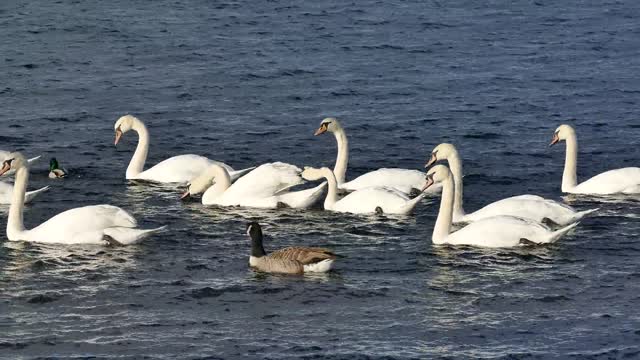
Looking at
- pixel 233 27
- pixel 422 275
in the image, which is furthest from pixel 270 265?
pixel 233 27

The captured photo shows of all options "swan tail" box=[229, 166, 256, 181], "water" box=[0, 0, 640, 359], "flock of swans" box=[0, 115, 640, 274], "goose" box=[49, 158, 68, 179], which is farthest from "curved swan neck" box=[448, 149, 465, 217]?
"goose" box=[49, 158, 68, 179]

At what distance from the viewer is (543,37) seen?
1596 inches

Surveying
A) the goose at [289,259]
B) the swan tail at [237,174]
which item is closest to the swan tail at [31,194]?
the swan tail at [237,174]

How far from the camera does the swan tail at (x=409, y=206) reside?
2489 centimetres

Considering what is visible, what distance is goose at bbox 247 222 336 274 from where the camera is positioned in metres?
21.8

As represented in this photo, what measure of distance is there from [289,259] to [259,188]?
439cm

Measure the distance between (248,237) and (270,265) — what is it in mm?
2166

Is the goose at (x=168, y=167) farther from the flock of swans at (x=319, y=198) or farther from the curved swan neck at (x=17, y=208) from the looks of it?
the curved swan neck at (x=17, y=208)

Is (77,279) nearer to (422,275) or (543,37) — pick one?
(422,275)

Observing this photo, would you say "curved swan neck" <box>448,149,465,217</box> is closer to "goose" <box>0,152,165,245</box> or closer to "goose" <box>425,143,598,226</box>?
"goose" <box>425,143,598,226</box>

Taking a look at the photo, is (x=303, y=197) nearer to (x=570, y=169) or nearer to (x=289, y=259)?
(x=289, y=259)

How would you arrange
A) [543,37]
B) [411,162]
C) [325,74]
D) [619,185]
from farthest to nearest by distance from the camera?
[543,37] → [325,74] → [411,162] → [619,185]

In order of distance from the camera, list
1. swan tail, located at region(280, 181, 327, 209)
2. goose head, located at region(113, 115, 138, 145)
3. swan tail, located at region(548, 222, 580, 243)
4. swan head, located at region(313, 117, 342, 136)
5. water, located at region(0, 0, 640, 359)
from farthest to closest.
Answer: goose head, located at region(113, 115, 138, 145)
swan head, located at region(313, 117, 342, 136)
swan tail, located at region(280, 181, 327, 209)
swan tail, located at region(548, 222, 580, 243)
water, located at region(0, 0, 640, 359)

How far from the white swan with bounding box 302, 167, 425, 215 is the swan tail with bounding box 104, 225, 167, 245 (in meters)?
3.21
